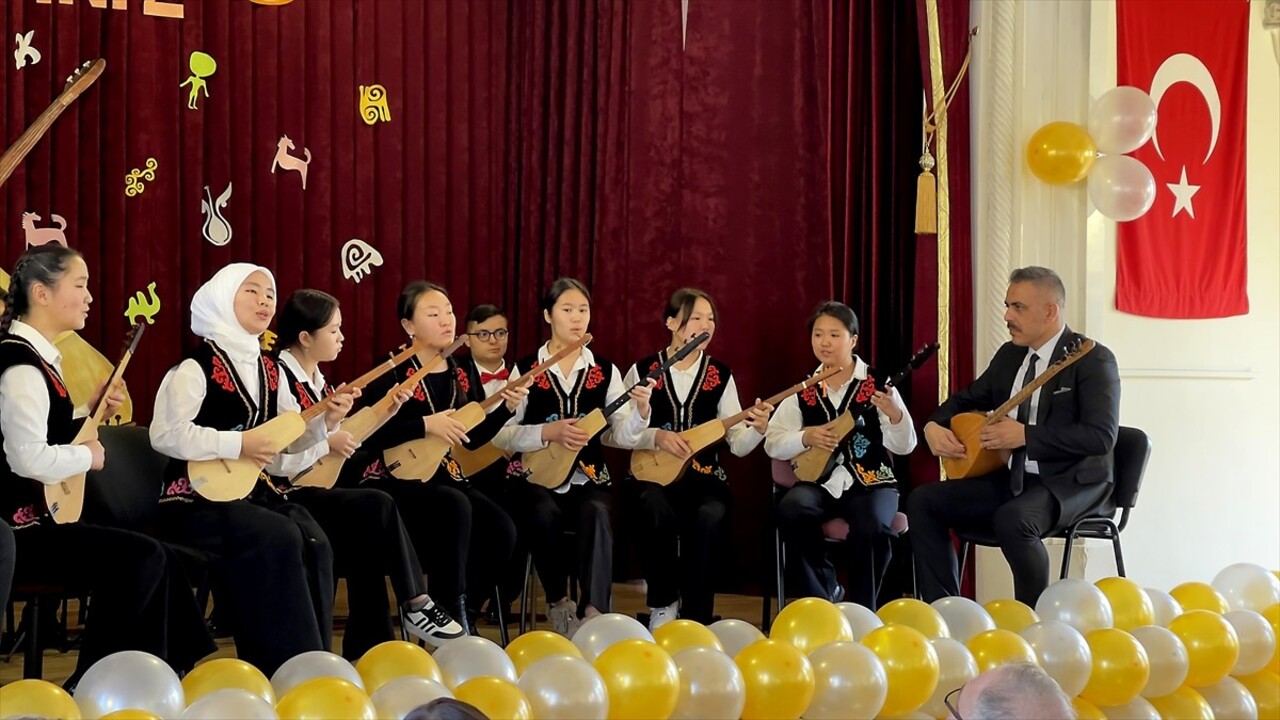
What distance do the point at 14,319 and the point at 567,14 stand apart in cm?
292

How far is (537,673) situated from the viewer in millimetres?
2529

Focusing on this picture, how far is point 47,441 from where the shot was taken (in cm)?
308

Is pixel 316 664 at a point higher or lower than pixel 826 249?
lower

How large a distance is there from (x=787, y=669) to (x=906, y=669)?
263 millimetres

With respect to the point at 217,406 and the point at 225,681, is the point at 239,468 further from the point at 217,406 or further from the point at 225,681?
the point at 225,681

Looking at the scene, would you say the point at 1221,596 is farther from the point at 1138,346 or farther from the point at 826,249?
the point at 826,249

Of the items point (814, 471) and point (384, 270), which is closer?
point (814, 471)

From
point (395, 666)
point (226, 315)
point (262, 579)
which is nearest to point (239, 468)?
point (262, 579)

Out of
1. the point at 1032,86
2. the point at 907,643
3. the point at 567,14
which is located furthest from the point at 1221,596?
the point at 567,14

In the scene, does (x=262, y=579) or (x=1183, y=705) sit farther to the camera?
(x=262, y=579)

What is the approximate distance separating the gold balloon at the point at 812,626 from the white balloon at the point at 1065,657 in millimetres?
405

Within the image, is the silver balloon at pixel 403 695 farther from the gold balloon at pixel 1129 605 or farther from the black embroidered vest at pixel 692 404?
the black embroidered vest at pixel 692 404

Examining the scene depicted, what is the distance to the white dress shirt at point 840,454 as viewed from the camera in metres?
4.32

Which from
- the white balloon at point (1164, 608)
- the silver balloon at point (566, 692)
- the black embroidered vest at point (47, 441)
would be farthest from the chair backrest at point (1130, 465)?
the black embroidered vest at point (47, 441)
